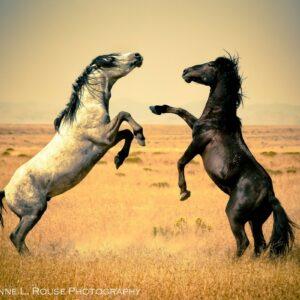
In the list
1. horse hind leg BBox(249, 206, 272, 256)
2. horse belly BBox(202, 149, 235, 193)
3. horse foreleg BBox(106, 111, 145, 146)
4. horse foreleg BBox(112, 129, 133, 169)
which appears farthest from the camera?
horse foreleg BBox(112, 129, 133, 169)

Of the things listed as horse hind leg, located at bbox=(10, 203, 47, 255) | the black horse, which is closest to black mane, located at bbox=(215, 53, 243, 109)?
the black horse

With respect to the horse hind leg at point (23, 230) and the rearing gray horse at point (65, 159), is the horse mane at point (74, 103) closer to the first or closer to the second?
the rearing gray horse at point (65, 159)

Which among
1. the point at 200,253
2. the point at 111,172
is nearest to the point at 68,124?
the point at 200,253

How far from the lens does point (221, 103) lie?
865 cm

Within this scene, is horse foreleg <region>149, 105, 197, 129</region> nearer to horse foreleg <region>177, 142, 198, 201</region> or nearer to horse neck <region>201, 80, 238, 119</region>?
horse neck <region>201, 80, 238, 119</region>

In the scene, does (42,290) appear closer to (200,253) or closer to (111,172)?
(200,253)

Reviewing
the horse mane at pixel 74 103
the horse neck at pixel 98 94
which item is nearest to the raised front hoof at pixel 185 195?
the horse neck at pixel 98 94

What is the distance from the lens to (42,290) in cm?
638

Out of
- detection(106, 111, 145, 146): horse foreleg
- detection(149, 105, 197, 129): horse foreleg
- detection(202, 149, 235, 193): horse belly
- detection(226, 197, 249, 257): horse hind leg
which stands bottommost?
detection(226, 197, 249, 257): horse hind leg

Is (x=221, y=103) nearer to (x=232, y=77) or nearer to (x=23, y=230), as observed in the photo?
(x=232, y=77)

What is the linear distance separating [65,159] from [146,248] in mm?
2778

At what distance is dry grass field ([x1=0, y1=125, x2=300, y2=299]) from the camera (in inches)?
261

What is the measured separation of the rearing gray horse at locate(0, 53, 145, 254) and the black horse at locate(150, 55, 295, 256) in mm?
838

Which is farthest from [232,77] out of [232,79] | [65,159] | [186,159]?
[65,159]
